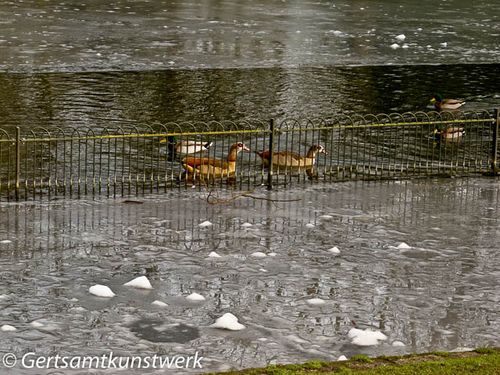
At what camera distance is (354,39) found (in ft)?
145

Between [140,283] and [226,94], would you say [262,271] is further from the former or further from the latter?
[226,94]

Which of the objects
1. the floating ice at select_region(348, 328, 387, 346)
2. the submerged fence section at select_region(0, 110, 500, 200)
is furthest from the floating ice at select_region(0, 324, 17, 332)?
the submerged fence section at select_region(0, 110, 500, 200)

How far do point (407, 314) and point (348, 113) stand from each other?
15.3m

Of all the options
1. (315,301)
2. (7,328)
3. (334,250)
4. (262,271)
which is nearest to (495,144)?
(334,250)

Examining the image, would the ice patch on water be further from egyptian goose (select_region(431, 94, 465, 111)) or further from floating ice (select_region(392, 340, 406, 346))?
egyptian goose (select_region(431, 94, 465, 111))

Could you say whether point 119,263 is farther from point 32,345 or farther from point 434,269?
point 434,269

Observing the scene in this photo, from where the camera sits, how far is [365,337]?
13258 millimetres

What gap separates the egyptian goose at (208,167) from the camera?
20969mm

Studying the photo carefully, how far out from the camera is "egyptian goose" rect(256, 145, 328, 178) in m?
22.1

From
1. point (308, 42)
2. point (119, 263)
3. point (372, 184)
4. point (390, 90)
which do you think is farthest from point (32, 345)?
point (308, 42)

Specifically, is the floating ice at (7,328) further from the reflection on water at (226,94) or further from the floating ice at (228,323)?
the reflection on water at (226,94)

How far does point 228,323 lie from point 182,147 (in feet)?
34.0

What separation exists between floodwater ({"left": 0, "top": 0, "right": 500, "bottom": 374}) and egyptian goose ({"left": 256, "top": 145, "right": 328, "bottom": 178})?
0.97 metres

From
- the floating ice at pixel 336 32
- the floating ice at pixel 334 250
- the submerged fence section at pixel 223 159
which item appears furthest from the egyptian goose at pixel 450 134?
the floating ice at pixel 336 32
